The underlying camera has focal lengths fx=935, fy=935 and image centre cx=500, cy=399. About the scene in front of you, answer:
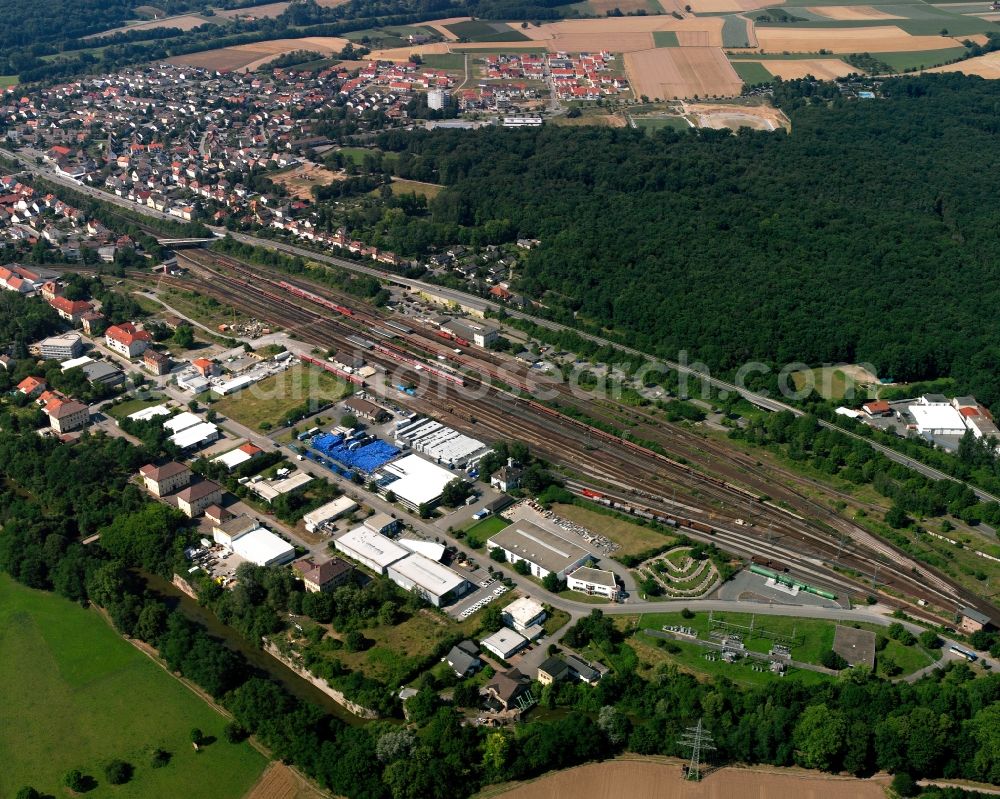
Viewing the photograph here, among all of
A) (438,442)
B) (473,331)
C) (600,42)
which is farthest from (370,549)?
(600,42)

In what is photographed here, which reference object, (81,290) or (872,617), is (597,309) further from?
(81,290)

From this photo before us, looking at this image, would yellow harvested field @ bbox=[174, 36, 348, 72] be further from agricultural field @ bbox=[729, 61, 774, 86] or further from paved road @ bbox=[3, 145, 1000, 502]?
agricultural field @ bbox=[729, 61, 774, 86]

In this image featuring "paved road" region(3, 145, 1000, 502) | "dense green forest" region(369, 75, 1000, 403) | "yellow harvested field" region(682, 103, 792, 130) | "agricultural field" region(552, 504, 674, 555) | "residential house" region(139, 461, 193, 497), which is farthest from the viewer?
"yellow harvested field" region(682, 103, 792, 130)

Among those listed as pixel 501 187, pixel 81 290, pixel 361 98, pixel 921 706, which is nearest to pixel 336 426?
pixel 81 290

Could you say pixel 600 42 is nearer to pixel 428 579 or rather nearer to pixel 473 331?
pixel 473 331

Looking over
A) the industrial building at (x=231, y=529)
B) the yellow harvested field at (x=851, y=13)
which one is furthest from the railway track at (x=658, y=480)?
the yellow harvested field at (x=851, y=13)

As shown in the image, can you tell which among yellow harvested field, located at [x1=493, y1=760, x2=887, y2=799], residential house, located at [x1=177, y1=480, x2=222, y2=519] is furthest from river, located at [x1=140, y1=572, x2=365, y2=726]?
yellow harvested field, located at [x1=493, y1=760, x2=887, y2=799]

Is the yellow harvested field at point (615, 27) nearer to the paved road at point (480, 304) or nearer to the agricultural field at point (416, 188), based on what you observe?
the agricultural field at point (416, 188)
